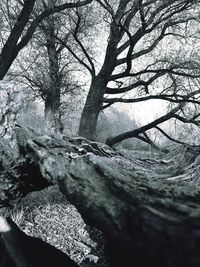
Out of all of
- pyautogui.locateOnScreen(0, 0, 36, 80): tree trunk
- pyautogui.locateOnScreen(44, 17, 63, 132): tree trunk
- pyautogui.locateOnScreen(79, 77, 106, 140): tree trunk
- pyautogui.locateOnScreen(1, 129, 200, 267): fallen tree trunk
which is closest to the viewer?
pyautogui.locateOnScreen(1, 129, 200, 267): fallen tree trunk

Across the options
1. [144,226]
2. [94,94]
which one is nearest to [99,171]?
[144,226]

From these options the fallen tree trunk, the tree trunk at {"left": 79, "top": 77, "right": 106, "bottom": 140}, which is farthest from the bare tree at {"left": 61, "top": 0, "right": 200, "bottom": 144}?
the fallen tree trunk

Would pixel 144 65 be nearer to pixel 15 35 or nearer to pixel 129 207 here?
Answer: pixel 15 35

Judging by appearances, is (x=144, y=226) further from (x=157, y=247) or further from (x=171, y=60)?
(x=171, y=60)

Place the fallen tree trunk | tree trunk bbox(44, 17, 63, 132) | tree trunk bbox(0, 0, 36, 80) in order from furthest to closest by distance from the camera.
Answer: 1. tree trunk bbox(44, 17, 63, 132)
2. tree trunk bbox(0, 0, 36, 80)
3. the fallen tree trunk

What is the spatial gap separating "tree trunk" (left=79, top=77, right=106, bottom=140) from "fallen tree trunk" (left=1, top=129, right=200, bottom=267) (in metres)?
9.21

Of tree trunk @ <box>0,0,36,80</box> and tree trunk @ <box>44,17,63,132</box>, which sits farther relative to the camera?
tree trunk @ <box>44,17,63,132</box>

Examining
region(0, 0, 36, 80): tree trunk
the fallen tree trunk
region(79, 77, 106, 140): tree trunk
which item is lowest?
the fallen tree trunk

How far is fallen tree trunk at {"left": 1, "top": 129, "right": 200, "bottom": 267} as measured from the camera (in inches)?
25.8

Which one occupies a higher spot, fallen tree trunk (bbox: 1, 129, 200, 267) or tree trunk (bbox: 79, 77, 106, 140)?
tree trunk (bbox: 79, 77, 106, 140)

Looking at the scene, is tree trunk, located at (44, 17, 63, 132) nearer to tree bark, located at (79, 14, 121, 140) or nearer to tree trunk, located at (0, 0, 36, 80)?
tree bark, located at (79, 14, 121, 140)

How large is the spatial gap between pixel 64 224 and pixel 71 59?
10.4m

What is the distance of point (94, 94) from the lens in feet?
35.1

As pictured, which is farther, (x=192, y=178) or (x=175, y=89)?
(x=175, y=89)
